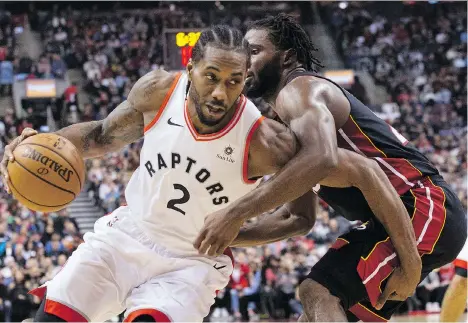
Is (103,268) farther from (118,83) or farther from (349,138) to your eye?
(118,83)

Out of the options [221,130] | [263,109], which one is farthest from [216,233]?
[263,109]

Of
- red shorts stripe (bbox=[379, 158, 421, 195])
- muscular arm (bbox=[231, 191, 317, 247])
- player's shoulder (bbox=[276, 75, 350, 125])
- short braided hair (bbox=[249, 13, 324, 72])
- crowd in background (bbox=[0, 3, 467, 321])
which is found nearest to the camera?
player's shoulder (bbox=[276, 75, 350, 125])

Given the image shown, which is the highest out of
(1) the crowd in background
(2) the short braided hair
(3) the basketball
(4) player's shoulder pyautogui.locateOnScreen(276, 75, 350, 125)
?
(2) the short braided hair

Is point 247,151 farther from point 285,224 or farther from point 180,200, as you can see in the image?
point 285,224

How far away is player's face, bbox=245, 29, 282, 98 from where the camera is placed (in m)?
3.91

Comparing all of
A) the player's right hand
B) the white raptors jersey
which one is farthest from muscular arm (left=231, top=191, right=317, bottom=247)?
the player's right hand

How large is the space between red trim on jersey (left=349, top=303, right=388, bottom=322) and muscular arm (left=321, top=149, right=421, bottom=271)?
0.44 m

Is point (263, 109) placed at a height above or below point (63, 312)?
below

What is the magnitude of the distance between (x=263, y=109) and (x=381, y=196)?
11145 millimetres

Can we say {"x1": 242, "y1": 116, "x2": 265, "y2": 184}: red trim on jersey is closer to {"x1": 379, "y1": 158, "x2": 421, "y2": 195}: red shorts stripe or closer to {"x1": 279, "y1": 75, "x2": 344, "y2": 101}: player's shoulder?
{"x1": 279, "y1": 75, "x2": 344, "y2": 101}: player's shoulder

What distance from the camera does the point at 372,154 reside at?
11.9 ft

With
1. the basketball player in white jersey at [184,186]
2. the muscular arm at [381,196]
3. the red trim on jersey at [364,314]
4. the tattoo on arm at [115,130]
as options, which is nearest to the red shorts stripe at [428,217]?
the muscular arm at [381,196]

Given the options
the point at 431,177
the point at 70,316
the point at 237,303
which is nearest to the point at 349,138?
the point at 431,177

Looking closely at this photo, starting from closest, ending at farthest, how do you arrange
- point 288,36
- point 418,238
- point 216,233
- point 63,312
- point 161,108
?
point 216,233 → point 63,312 → point 161,108 → point 418,238 → point 288,36
